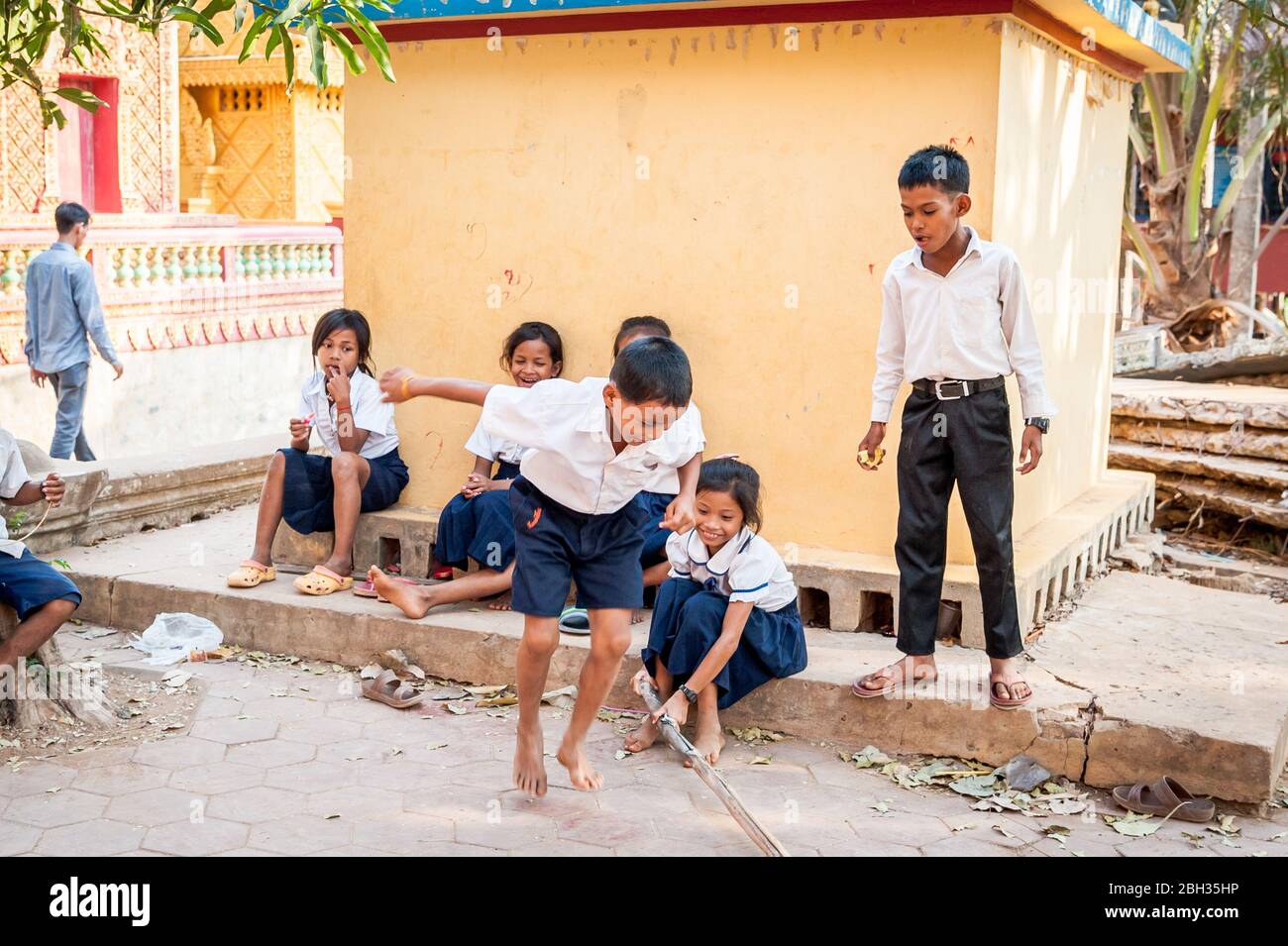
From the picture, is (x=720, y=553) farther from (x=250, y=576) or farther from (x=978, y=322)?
(x=250, y=576)

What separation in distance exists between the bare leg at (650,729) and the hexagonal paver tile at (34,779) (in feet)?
5.63

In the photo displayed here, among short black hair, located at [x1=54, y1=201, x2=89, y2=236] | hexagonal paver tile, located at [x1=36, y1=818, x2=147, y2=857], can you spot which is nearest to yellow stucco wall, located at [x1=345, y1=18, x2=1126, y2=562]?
hexagonal paver tile, located at [x1=36, y1=818, x2=147, y2=857]

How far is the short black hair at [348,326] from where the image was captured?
568 centimetres

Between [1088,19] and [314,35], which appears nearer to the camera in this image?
[314,35]

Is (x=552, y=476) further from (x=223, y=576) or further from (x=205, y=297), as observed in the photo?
(x=205, y=297)

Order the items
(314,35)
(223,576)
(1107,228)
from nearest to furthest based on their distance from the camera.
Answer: (314,35) → (223,576) → (1107,228)

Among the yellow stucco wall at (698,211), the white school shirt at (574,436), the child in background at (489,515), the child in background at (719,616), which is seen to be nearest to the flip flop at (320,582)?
the child in background at (489,515)

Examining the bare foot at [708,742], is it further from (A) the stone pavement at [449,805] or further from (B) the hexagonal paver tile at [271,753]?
(B) the hexagonal paver tile at [271,753]

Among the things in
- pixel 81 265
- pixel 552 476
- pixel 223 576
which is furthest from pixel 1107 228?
pixel 81 265

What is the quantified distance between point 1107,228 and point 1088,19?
1.54m

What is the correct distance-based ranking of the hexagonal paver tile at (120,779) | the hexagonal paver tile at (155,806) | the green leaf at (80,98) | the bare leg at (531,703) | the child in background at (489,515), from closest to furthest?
1. the hexagonal paver tile at (155,806)
2. the bare leg at (531,703)
3. the hexagonal paver tile at (120,779)
4. the green leaf at (80,98)
5. the child in background at (489,515)

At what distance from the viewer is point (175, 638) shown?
5496 mm

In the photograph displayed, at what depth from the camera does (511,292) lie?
576cm

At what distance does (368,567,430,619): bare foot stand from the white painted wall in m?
6.46
